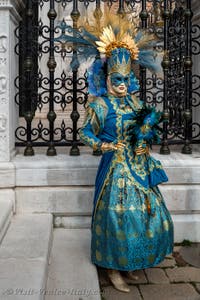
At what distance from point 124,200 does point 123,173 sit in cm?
23

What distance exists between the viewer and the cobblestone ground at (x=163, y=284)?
11.2 feet

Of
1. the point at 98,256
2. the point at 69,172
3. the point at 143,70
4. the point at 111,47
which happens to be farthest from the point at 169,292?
the point at 143,70

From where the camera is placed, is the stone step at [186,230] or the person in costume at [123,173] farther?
the stone step at [186,230]

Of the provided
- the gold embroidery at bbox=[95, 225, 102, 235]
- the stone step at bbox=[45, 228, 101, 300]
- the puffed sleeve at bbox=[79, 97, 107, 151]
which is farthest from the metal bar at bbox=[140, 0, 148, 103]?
the gold embroidery at bbox=[95, 225, 102, 235]

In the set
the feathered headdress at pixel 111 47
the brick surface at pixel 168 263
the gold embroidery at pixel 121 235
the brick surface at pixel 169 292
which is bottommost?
the brick surface at pixel 169 292

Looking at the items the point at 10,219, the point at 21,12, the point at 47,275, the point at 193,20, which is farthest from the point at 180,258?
the point at 21,12

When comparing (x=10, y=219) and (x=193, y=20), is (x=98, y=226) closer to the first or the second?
(x=10, y=219)

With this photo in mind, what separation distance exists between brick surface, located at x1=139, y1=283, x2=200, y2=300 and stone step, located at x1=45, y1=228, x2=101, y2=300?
1.53 ft

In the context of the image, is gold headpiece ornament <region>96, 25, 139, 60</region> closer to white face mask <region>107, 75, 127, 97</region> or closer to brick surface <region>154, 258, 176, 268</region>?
white face mask <region>107, 75, 127, 97</region>

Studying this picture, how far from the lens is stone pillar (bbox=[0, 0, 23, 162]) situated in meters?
4.36

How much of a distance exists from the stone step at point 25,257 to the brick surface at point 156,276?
3.18ft

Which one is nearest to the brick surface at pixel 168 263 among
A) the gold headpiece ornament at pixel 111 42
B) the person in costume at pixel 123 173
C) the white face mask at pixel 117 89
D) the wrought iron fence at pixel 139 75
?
the person in costume at pixel 123 173

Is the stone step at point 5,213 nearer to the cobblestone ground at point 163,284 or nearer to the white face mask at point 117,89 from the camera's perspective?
the cobblestone ground at point 163,284

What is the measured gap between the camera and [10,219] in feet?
13.9
